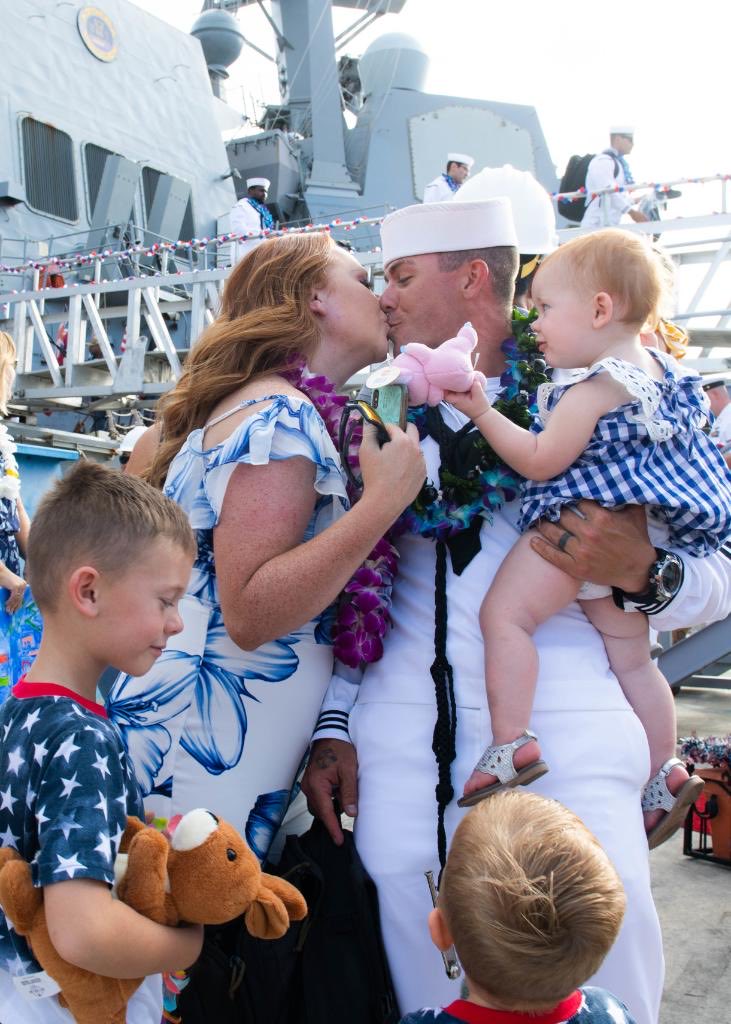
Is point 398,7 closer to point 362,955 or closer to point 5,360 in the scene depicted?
point 5,360

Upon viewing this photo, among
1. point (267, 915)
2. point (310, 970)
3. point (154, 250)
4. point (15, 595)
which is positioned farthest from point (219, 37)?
point (267, 915)

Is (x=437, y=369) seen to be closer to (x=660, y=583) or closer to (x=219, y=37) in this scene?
(x=660, y=583)

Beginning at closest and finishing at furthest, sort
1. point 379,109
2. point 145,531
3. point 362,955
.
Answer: point 145,531
point 362,955
point 379,109

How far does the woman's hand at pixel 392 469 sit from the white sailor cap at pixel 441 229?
0.60m

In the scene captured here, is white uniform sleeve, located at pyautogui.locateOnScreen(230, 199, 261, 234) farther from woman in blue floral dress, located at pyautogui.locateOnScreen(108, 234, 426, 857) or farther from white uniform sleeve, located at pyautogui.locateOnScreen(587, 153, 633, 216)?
woman in blue floral dress, located at pyautogui.locateOnScreen(108, 234, 426, 857)

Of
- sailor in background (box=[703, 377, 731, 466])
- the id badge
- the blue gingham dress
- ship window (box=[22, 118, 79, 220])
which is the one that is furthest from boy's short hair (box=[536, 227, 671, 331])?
ship window (box=[22, 118, 79, 220])

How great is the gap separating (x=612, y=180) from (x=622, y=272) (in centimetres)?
Result: 896

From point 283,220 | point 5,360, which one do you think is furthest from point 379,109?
point 5,360

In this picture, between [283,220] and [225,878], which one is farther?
[283,220]

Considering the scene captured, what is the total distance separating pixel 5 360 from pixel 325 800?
10.3 feet

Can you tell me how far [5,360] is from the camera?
428 cm

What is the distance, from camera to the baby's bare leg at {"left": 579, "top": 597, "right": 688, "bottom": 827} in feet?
6.20

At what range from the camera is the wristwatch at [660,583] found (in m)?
1.85

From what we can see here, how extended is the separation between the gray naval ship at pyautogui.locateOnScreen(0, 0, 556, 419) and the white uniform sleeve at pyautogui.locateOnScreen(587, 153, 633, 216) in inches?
142
